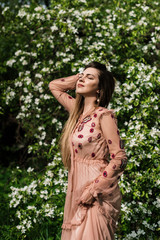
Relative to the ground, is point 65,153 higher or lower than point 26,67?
lower

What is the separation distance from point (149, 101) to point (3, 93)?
7.16ft

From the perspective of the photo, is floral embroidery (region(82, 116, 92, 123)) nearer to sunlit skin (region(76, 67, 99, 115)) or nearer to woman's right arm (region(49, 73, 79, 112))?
sunlit skin (region(76, 67, 99, 115))

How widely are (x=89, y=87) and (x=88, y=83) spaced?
0.03m

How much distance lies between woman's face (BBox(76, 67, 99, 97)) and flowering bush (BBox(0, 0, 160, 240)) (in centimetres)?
173

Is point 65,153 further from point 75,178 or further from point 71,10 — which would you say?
point 71,10

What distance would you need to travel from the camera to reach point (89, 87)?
8.32 ft

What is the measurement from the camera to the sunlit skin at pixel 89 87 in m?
2.54

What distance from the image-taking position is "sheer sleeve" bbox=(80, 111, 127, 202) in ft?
7.40

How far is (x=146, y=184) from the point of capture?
436 cm

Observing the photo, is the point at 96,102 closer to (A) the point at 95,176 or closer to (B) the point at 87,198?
(A) the point at 95,176

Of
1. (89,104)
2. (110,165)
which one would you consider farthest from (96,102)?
(110,165)

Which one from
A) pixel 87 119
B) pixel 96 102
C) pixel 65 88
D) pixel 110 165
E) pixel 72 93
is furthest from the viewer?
pixel 72 93

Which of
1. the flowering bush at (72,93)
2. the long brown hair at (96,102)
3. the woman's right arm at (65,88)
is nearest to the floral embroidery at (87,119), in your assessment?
the long brown hair at (96,102)

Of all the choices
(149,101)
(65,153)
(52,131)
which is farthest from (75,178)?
(52,131)
